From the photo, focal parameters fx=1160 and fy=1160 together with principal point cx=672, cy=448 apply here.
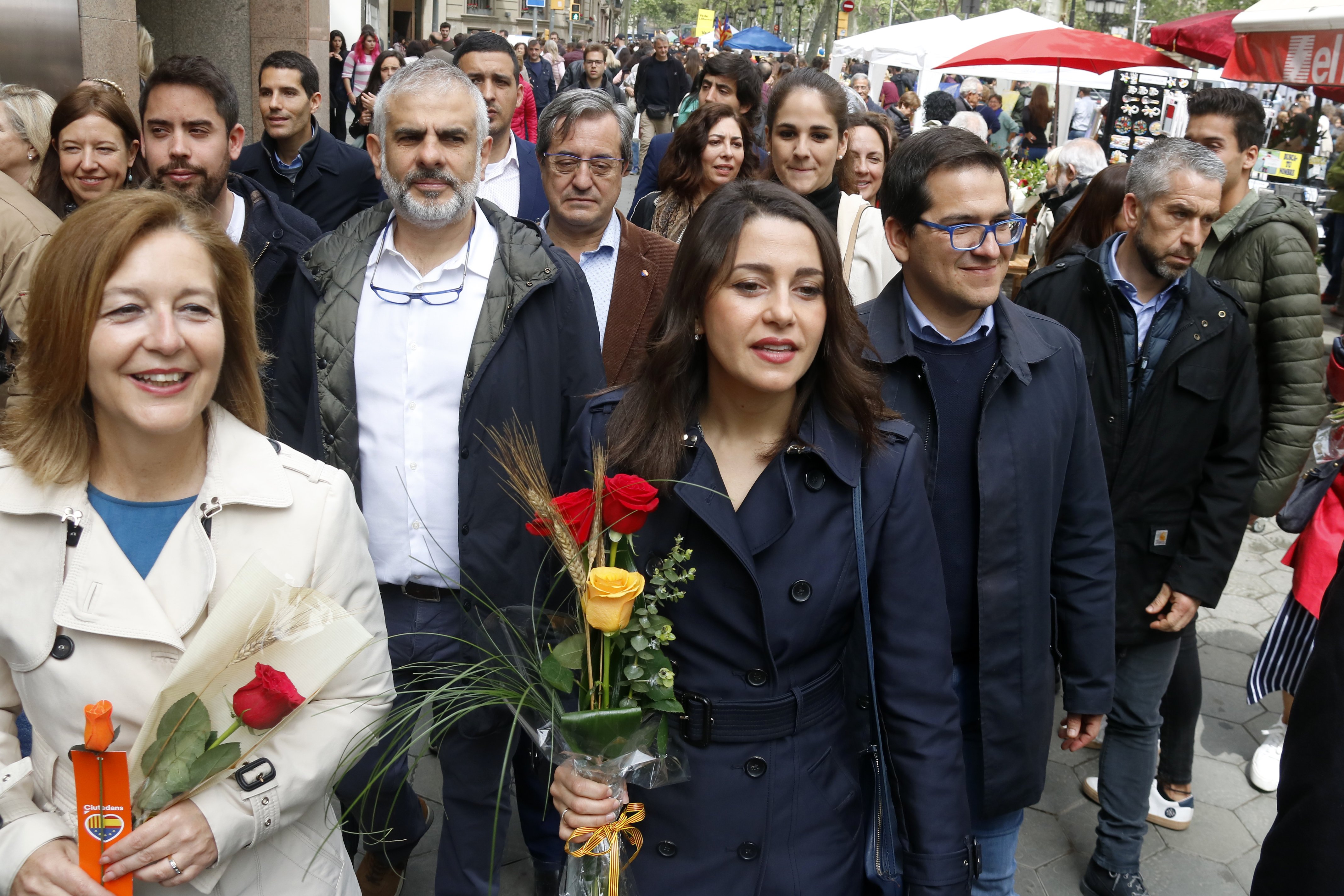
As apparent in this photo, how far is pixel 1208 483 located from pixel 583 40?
65922 mm

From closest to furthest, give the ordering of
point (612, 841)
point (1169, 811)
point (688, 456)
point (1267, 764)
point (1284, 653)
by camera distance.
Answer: point (612, 841) < point (688, 456) < point (1284, 653) < point (1169, 811) < point (1267, 764)

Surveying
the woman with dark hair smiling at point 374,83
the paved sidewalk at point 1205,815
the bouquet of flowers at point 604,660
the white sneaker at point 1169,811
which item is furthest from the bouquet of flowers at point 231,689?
the woman with dark hair smiling at point 374,83

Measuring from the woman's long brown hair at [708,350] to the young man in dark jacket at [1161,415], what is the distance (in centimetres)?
154

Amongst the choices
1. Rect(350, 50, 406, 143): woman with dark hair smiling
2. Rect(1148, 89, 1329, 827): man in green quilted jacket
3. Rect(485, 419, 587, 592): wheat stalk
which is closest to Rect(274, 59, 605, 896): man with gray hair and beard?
Rect(485, 419, 587, 592): wheat stalk

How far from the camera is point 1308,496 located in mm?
4164

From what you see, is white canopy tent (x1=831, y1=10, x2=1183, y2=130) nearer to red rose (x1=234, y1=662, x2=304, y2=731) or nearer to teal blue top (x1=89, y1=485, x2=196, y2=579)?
teal blue top (x1=89, y1=485, x2=196, y2=579)

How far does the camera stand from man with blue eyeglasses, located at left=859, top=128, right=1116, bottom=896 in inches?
112

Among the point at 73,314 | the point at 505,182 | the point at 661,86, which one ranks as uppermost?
the point at 661,86

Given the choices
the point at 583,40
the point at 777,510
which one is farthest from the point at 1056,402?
the point at 583,40

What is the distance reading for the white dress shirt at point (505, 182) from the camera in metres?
5.52

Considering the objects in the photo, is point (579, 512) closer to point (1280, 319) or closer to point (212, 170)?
point (212, 170)

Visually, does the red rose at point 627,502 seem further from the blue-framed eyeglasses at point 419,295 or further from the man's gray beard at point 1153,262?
the man's gray beard at point 1153,262

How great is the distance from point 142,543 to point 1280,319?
3873mm

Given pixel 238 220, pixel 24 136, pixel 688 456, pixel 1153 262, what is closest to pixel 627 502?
pixel 688 456
